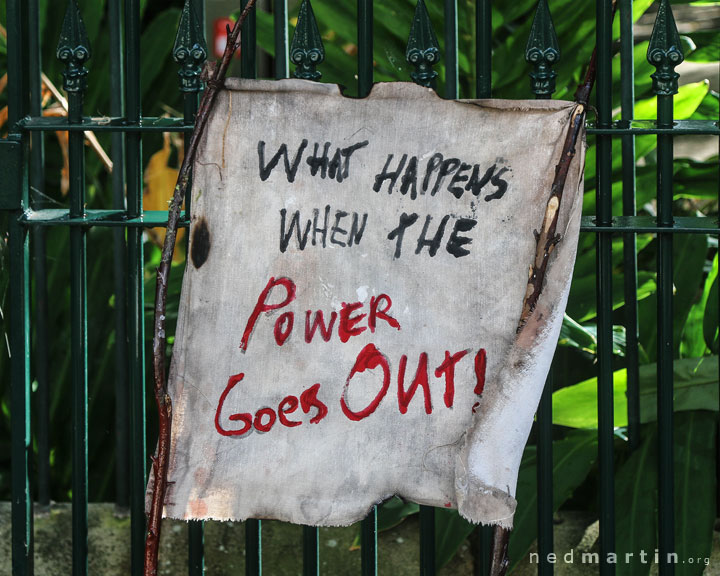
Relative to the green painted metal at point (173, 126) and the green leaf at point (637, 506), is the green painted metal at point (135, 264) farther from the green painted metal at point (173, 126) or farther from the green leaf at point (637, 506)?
the green leaf at point (637, 506)

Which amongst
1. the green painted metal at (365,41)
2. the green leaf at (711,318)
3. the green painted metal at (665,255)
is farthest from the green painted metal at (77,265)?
the green leaf at (711,318)

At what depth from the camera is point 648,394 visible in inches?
90.5

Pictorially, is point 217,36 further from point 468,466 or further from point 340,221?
point 468,466

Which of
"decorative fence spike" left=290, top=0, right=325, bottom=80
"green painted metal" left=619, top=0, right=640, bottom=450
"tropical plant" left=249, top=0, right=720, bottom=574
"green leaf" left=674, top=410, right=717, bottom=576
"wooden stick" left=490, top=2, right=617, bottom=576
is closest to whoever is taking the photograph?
"wooden stick" left=490, top=2, right=617, bottom=576

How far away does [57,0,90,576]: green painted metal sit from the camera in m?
1.83

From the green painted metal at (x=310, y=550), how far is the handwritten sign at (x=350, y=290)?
0.18 meters

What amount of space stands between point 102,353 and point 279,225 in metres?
1.20

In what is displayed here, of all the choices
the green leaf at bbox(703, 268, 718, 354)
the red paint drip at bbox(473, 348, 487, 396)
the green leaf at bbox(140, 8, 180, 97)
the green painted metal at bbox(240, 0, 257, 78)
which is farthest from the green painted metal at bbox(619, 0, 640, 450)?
the green leaf at bbox(140, 8, 180, 97)

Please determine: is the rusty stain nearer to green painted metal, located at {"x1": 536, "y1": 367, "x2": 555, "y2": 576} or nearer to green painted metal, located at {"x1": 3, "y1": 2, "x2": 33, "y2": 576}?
green painted metal, located at {"x1": 3, "y1": 2, "x2": 33, "y2": 576}

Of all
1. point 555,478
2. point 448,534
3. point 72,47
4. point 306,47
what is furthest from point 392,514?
point 72,47

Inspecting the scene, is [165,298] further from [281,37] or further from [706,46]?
[706,46]

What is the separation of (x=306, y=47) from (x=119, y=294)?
2.73 feet

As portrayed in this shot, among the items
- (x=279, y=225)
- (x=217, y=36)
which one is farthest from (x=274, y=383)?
(x=217, y=36)

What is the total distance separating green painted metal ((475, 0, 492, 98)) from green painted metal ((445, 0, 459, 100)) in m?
0.06
